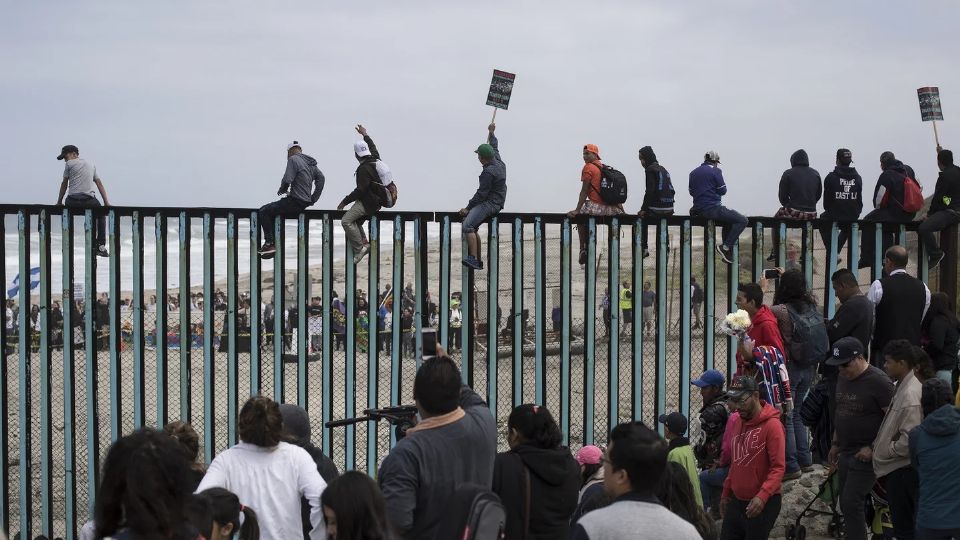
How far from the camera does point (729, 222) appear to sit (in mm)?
11773

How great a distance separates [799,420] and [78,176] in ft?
22.4

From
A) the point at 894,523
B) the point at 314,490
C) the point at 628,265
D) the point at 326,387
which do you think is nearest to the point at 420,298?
the point at 326,387

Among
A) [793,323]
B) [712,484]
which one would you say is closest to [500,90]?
[793,323]

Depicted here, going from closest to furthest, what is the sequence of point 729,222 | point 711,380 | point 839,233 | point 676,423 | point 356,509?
point 356,509 → point 676,423 → point 711,380 → point 729,222 → point 839,233

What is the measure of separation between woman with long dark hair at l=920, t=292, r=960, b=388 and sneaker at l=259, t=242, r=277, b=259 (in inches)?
220

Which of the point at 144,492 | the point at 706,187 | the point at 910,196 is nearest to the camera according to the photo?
the point at 144,492

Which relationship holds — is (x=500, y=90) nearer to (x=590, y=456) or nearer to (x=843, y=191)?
(x=843, y=191)

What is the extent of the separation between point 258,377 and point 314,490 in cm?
524

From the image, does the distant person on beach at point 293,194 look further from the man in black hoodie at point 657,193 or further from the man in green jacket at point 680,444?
the man in green jacket at point 680,444

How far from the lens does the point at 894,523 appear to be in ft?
28.6

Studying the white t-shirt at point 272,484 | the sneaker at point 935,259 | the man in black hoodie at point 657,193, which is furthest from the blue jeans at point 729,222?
the white t-shirt at point 272,484

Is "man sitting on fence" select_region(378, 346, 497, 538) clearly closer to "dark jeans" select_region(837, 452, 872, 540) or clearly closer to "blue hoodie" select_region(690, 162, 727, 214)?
"dark jeans" select_region(837, 452, 872, 540)

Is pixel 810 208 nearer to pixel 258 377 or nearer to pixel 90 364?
pixel 258 377

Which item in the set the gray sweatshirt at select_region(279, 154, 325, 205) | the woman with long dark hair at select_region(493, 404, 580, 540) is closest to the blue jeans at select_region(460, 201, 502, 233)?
the gray sweatshirt at select_region(279, 154, 325, 205)
